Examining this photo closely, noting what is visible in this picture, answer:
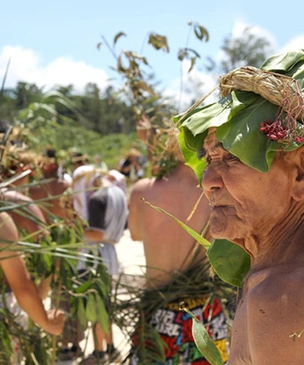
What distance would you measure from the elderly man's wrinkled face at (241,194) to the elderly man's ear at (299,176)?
0.01m

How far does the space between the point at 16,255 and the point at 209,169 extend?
133 centimetres

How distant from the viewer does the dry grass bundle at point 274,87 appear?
1094mm

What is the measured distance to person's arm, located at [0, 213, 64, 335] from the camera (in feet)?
7.90

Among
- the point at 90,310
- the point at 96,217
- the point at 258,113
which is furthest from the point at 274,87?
the point at 96,217

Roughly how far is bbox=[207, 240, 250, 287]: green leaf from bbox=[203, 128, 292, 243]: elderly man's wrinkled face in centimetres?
12

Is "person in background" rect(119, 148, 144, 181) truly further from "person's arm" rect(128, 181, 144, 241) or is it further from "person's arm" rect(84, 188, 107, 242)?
"person's arm" rect(128, 181, 144, 241)

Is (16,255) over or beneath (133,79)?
beneath

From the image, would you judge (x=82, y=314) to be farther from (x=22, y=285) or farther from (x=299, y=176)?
(x=299, y=176)

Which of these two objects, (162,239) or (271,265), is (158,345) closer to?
(162,239)

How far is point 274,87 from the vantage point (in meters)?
1.11

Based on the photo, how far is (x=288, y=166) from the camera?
113cm

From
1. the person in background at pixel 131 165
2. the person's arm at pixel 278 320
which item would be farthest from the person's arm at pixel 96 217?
the person in background at pixel 131 165

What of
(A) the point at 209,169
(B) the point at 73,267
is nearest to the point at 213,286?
(B) the point at 73,267

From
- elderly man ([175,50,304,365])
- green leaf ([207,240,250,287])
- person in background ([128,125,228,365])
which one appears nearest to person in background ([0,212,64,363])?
person in background ([128,125,228,365])
